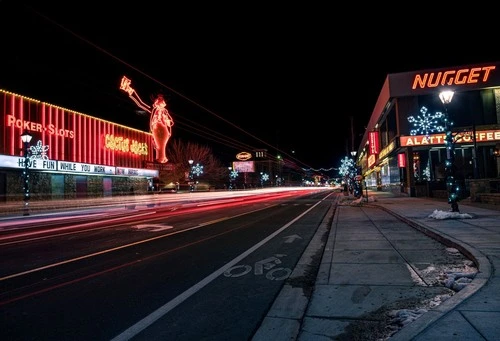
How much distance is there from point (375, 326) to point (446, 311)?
82 centimetres

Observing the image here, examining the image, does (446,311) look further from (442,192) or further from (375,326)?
(442,192)

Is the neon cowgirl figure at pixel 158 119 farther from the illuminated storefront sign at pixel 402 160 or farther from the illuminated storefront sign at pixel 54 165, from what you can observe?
the illuminated storefront sign at pixel 402 160

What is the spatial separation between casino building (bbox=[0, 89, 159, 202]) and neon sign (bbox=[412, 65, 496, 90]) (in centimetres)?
3053

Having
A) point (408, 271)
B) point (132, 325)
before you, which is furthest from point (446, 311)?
point (132, 325)

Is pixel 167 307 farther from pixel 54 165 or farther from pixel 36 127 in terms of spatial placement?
pixel 54 165

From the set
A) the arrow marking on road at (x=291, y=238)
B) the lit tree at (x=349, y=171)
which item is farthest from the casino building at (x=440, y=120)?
the arrow marking on road at (x=291, y=238)

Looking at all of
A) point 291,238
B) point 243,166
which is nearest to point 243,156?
point 243,166

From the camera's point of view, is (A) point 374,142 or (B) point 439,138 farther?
(A) point 374,142

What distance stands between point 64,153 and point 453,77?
3502 cm

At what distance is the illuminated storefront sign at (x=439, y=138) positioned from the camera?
34.0 m

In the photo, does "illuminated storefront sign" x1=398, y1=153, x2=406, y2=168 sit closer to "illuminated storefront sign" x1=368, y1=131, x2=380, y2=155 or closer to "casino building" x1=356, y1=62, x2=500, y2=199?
"casino building" x1=356, y1=62, x2=500, y2=199

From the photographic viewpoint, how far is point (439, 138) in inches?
1378

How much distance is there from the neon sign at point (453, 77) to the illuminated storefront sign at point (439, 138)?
14.0ft

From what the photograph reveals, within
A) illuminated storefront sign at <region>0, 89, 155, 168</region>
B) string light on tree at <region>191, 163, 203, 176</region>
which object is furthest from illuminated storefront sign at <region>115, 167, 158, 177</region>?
string light on tree at <region>191, 163, 203, 176</region>
